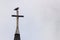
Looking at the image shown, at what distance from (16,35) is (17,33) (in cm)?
3

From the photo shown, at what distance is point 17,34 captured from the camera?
2.39 m

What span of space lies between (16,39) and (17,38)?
20 mm

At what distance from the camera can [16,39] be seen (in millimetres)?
2354

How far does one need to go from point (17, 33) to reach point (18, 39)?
0.30ft

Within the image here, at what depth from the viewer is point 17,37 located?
7.77ft

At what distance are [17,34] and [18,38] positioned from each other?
6cm

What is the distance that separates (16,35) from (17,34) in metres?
0.02

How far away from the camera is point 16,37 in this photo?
93.1 inches

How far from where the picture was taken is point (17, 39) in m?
2.36

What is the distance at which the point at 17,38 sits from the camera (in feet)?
7.74

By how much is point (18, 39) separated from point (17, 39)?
0.01m

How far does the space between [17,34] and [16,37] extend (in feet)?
0.15

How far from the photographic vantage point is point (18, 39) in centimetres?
236

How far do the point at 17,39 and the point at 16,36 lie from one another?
46 mm
